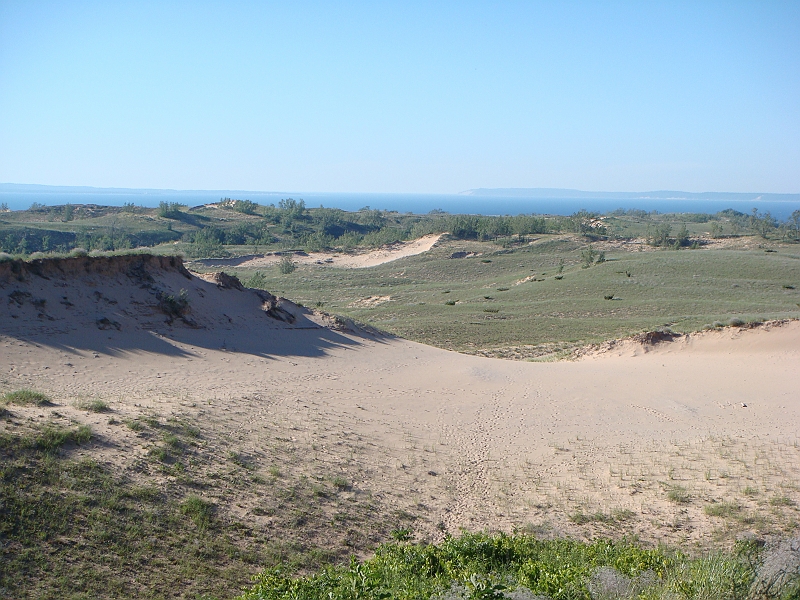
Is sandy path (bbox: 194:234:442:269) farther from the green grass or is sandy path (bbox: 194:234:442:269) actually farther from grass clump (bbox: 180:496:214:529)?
grass clump (bbox: 180:496:214:529)

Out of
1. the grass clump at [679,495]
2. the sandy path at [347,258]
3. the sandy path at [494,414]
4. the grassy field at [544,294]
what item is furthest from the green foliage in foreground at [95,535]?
the sandy path at [347,258]

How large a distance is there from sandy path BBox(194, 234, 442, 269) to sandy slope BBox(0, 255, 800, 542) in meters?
35.0

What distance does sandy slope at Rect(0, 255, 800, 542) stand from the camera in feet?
31.2

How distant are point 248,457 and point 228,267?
1798 inches

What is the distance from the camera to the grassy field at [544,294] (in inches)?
1027

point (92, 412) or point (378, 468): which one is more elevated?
point (92, 412)

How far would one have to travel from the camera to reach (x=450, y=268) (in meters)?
51.1

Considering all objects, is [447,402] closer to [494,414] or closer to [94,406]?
[494,414]

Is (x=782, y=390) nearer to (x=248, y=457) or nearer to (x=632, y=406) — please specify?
(x=632, y=406)

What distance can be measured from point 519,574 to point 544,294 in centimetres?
3040

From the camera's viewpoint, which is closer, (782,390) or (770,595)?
(770,595)

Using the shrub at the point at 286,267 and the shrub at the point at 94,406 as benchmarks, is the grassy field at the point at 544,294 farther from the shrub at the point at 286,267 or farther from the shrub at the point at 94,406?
the shrub at the point at 94,406

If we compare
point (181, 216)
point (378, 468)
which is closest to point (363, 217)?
point (181, 216)

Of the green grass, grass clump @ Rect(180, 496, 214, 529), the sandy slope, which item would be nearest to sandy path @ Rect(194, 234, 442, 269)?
the sandy slope
